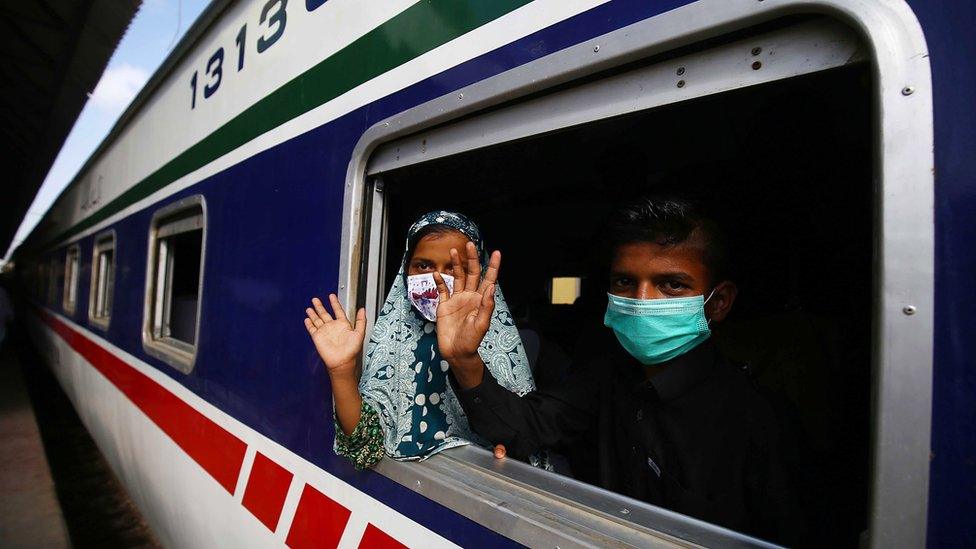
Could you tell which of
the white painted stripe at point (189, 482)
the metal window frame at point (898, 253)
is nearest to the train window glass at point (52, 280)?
the white painted stripe at point (189, 482)

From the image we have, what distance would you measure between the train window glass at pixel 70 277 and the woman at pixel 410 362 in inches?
240

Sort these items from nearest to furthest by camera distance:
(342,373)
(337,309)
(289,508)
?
(342,373) < (337,309) < (289,508)

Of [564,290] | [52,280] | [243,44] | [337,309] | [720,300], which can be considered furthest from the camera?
[52,280]

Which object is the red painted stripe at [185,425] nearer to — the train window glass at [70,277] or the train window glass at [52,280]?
the train window glass at [70,277]

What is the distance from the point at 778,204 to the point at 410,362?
1.30m

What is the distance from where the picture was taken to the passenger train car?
63 centimetres

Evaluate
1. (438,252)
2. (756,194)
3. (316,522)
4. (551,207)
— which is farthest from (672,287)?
(551,207)

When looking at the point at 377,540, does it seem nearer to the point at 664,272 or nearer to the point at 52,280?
the point at 664,272

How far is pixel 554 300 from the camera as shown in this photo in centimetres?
419

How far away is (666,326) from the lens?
107 cm

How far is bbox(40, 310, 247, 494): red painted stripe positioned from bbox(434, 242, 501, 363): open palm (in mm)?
1166

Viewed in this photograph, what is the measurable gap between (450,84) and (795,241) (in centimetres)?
134

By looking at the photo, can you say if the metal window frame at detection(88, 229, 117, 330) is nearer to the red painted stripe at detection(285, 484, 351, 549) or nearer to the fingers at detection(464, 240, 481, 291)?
the red painted stripe at detection(285, 484, 351, 549)

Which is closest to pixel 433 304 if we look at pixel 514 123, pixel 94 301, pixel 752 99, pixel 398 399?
pixel 398 399
